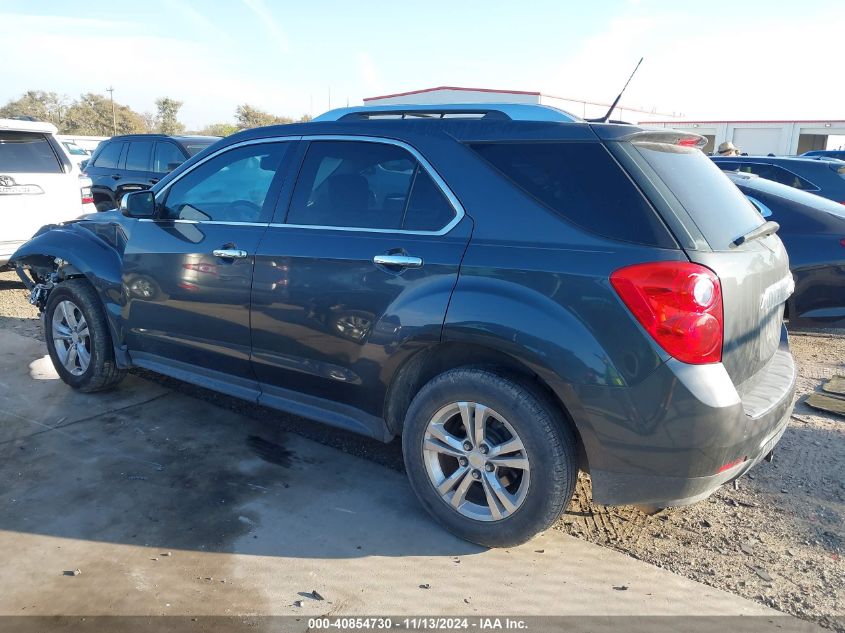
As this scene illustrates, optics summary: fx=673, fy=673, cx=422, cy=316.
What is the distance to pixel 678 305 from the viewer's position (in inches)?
98.3

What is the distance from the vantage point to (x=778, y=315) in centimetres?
322

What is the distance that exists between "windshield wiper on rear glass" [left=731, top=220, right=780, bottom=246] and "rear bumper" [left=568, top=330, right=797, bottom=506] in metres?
0.61

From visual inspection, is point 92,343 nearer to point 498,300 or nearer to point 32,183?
point 498,300

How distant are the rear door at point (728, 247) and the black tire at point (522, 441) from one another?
2.40 feet

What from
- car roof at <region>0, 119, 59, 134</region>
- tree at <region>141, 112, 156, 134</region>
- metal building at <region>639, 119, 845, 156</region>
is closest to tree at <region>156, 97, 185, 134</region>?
tree at <region>141, 112, 156, 134</region>

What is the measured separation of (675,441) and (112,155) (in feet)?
38.6

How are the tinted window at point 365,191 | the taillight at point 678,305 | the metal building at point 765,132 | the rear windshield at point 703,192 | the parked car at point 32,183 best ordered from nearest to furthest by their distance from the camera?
1. the taillight at point 678,305
2. the rear windshield at point 703,192
3. the tinted window at point 365,191
4. the parked car at point 32,183
5. the metal building at point 765,132

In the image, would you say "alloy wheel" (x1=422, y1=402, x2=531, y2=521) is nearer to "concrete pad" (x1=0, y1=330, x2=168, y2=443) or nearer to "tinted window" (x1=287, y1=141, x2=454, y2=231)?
"tinted window" (x1=287, y1=141, x2=454, y2=231)

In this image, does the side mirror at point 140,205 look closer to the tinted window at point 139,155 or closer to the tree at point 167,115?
the tinted window at point 139,155

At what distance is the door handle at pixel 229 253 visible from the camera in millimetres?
3693

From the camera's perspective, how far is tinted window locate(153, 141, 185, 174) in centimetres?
1063

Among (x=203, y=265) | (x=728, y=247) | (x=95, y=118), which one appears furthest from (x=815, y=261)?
(x=95, y=118)

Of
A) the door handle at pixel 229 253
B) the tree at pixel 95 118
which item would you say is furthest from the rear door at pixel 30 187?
the tree at pixel 95 118

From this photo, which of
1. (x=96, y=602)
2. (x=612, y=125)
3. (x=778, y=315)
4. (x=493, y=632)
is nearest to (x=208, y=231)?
(x=96, y=602)
